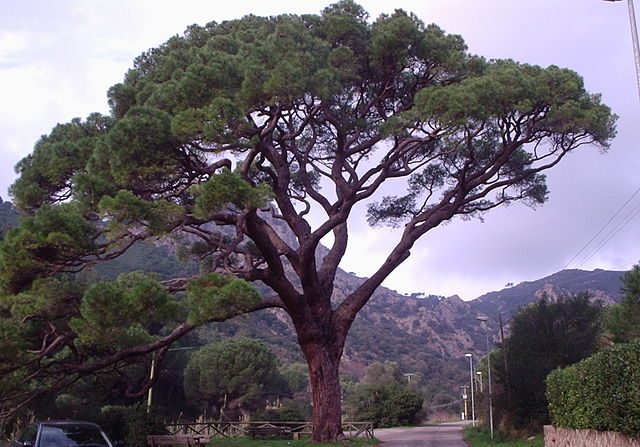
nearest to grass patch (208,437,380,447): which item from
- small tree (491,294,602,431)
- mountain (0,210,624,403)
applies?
small tree (491,294,602,431)

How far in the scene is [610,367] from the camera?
11781mm

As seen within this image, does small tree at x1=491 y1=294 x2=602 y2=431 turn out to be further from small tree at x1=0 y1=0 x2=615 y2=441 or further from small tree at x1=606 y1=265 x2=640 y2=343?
small tree at x1=0 y1=0 x2=615 y2=441

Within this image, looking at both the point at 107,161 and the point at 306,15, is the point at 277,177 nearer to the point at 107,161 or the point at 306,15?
the point at 306,15

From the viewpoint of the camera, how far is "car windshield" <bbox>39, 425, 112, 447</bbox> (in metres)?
13.2

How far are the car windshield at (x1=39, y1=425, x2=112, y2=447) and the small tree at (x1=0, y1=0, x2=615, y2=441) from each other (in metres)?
2.40

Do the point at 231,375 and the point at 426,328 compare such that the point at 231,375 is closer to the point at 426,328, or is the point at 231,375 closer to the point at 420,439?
the point at 420,439

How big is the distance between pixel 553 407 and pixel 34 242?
1216cm

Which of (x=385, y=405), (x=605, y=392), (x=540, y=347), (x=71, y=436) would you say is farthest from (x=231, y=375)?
(x=605, y=392)

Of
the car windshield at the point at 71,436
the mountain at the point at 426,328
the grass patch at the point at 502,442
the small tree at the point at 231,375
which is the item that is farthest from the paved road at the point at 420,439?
the mountain at the point at 426,328

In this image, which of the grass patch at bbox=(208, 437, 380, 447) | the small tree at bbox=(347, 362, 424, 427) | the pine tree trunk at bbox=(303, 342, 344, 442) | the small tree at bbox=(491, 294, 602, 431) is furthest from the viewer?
the small tree at bbox=(347, 362, 424, 427)

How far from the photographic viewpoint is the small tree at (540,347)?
26906mm

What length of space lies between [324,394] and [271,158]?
6.91 meters

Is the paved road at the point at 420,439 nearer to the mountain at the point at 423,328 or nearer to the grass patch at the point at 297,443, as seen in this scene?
the grass patch at the point at 297,443

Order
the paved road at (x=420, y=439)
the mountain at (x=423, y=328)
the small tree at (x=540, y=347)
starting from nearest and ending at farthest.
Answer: the small tree at (x=540, y=347), the paved road at (x=420, y=439), the mountain at (x=423, y=328)
